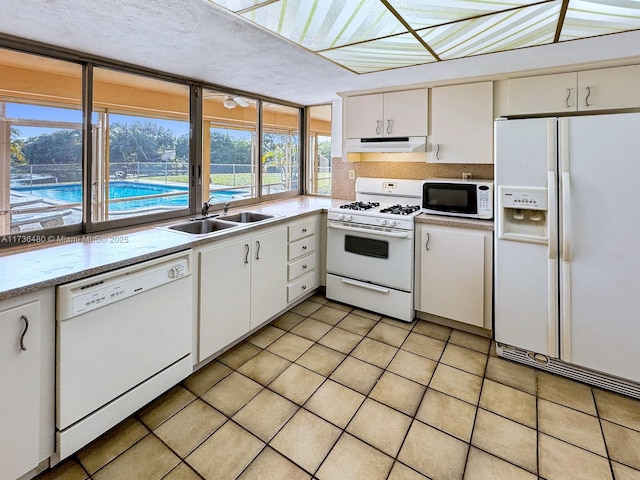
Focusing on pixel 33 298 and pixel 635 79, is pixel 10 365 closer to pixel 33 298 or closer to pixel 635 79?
pixel 33 298

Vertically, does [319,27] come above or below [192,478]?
above

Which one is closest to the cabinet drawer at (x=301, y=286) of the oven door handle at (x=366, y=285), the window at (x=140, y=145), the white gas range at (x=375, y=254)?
the white gas range at (x=375, y=254)

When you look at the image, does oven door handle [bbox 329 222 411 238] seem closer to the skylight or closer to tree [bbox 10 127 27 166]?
the skylight

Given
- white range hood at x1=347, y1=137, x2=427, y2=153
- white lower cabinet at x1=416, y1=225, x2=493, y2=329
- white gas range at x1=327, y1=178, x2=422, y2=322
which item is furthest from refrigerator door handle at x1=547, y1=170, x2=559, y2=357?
white range hood at x1=347, y1=137, x2=427, y2=153

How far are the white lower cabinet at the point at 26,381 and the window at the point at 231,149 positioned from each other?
7.61ft

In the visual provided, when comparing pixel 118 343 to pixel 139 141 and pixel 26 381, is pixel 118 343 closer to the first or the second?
pixel 26 381

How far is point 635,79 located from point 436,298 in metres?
2.05

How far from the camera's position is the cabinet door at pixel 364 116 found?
3.37 m

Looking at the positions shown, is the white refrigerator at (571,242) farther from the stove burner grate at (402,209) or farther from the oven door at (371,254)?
the stove burner grate at (402,209)

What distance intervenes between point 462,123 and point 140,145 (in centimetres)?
272

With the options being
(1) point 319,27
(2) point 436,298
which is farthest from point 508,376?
(1) point 319,27

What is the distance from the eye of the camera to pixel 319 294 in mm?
3613

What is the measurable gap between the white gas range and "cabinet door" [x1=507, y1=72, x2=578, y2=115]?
3.60 ft

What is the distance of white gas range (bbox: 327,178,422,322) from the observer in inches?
114
